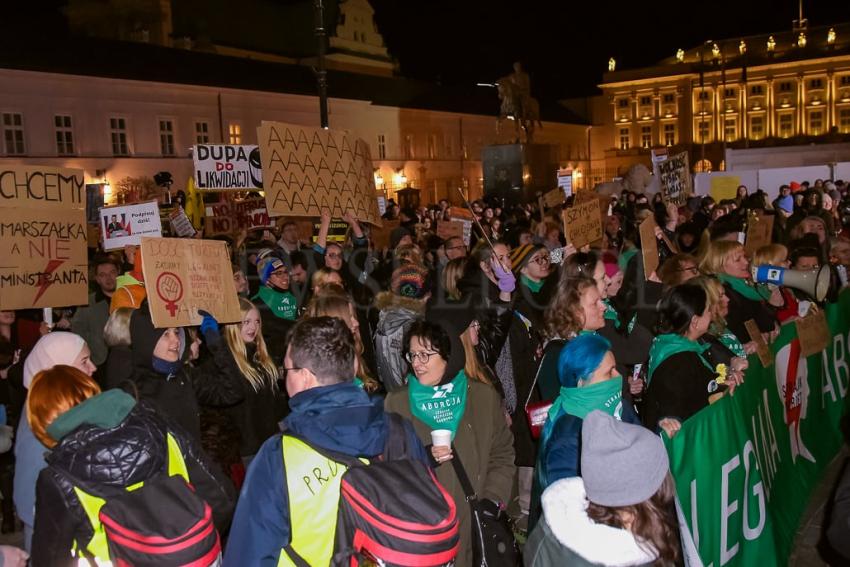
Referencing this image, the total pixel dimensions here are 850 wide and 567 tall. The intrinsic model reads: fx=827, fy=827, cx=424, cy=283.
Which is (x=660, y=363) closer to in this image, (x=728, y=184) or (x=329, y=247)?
(x=329, y=247)

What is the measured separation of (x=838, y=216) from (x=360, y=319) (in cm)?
1225

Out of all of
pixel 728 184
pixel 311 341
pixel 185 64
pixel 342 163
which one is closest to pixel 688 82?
pixel 185 64

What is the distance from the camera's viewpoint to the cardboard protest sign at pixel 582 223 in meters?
8.58

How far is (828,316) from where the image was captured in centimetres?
649

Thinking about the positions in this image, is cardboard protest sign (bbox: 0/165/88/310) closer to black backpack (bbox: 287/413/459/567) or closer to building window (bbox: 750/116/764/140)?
black backpack (bbox: 287/413/459/567)

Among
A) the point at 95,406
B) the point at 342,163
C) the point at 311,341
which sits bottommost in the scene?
the point at 95,406

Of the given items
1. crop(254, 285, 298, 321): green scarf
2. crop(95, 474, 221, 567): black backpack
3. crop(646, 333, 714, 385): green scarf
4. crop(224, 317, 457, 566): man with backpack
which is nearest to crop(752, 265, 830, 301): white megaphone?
crop(646, 333, 714, 385): green scarf

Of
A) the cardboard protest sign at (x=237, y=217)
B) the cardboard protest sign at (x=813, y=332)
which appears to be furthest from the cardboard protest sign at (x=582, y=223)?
the cardboard protest sign at (x=237, y=217)

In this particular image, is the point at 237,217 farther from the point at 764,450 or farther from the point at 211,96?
the point at 211,96

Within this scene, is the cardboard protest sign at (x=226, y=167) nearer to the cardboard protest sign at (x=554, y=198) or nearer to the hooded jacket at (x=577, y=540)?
the cardboard protest sign at (x=554, y=198)

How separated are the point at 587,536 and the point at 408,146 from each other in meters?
53.6

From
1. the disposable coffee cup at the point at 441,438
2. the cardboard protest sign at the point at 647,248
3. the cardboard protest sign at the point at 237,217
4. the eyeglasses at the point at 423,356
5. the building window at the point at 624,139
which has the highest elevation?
the building window at the point at 624,139

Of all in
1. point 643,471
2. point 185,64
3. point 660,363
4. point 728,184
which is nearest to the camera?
point 643,471

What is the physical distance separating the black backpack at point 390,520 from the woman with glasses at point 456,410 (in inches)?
54.1
